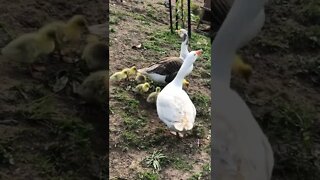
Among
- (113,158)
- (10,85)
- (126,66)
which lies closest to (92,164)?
(113,158)

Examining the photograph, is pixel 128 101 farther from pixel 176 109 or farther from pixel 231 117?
pixel 231 117

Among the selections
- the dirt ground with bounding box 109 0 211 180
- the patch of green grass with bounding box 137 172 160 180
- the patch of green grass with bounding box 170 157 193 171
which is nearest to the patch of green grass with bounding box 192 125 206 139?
the dirt ground with bounding box 109 0 211 180

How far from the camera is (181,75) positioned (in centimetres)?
197

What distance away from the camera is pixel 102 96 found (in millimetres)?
1920

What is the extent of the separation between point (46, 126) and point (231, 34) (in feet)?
2.17

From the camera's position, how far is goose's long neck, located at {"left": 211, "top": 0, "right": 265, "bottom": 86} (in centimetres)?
143

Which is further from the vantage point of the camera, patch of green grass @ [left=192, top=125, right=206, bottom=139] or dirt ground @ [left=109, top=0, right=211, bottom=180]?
patch of green grass @ [left=192, top=125, right=206, bottom=139]

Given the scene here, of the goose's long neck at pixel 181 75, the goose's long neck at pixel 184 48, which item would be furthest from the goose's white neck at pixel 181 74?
the goose's long neck at pixel 184 48

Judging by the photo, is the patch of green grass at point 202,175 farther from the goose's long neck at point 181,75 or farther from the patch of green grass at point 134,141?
the goose's long neck at point 181,75

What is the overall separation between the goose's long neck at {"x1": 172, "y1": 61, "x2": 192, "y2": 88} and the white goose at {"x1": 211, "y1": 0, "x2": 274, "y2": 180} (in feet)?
1.59

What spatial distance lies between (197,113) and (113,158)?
0.37 m

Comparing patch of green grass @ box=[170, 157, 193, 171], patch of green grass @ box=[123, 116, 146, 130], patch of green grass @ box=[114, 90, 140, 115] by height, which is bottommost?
patch of green grass @ box=[170, 157, 193, 171]

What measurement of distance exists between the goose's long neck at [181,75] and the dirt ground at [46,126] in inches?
10.3

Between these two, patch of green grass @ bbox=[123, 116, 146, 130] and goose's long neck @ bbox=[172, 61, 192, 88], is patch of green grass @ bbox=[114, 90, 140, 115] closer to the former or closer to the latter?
patch of green grass @ bbox=[123, 116, 146, 130]
